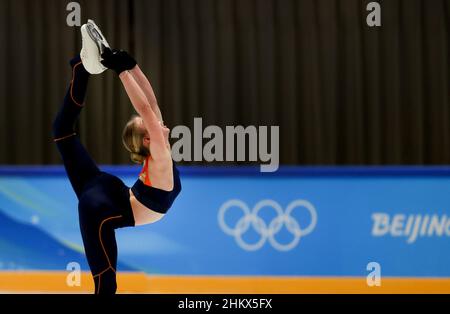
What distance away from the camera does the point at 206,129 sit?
6180 mm

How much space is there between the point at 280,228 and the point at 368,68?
2.43m

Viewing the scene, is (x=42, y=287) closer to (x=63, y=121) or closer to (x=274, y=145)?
(x=63, y=121)

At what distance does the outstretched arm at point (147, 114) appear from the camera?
10.7ft

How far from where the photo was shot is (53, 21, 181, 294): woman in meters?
3.31

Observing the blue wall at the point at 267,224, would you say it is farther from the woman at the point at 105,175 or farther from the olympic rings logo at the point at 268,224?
the woman at the point at 105,175

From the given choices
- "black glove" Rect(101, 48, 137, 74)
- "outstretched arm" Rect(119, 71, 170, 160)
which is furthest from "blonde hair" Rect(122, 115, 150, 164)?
"black glove" Rect(101, 48, 137, 74)

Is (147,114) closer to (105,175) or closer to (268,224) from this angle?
(105,175)

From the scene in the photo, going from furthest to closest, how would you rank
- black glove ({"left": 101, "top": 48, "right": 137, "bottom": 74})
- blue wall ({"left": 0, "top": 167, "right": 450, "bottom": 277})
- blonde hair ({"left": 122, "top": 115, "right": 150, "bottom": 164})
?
blue wall ({"left": 0, "top": 167, "right": 450, "bottom": 277}) → blonde hair ({"left": 122, "top": 115, "right": 150, "bottom": 164}) → black glove ({"left": 101, "top": 48, "right": 137, "bottom": 74})

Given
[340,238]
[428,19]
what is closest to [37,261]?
[340,238]

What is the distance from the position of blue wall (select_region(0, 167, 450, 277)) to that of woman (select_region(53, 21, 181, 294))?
0.97 meters

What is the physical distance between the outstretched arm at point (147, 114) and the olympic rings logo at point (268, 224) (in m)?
1.21

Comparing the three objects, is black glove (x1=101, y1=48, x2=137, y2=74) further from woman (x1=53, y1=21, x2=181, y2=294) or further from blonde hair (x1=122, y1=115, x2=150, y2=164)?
blonde hair (x1=122, y1=115, x2=150, y2=164)

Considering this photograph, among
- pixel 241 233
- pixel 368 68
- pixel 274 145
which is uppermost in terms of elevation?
pixel 368 68

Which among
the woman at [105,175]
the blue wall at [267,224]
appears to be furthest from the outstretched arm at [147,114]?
the blue wall at [267,224]
